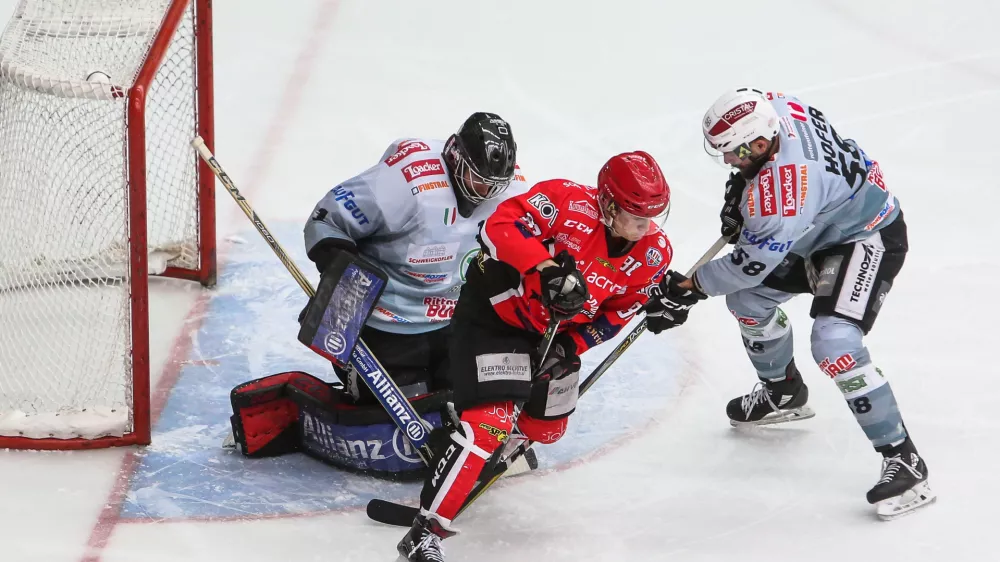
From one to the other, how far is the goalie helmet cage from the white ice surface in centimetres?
22

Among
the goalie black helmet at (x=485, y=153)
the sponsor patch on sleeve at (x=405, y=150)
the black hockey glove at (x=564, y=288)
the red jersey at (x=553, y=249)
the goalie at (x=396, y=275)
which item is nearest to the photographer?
the black hockey glove at (x=564, y=288)

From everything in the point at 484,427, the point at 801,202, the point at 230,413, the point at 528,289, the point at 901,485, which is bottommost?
the point at 230,413

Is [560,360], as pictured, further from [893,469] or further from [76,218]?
[76,218]

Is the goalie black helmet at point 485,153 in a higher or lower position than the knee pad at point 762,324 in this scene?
higher

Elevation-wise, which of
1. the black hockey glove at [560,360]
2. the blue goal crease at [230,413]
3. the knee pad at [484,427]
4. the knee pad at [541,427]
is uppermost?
the black hockey glove at [560,360]

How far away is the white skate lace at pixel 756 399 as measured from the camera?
4.04 meters

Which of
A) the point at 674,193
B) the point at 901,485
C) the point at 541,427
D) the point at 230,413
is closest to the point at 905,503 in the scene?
the point at 901,485

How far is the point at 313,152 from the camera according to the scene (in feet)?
19.1

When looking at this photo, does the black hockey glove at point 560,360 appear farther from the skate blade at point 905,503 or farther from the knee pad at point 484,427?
the skate blade at point 905,503

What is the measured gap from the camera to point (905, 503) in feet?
11.6

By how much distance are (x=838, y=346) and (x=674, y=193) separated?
2128 mm

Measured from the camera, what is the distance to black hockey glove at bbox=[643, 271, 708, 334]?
349 centimetres

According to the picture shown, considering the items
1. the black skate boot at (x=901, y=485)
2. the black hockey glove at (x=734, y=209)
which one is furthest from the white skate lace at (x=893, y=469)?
the black hockey glove at (x=734, y=209)

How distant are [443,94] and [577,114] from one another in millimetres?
681
